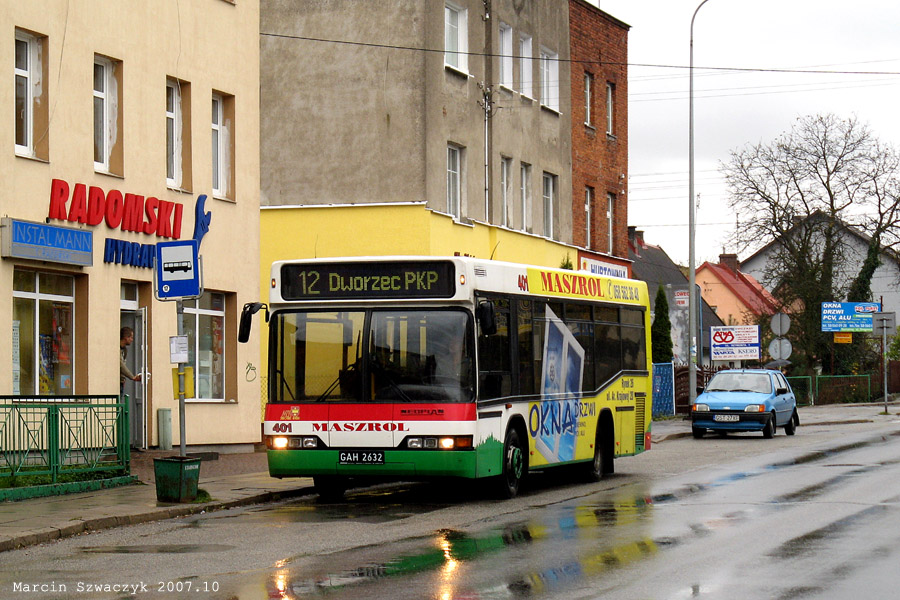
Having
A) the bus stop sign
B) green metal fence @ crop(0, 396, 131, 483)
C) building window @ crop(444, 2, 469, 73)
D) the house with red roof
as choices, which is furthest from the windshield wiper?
the house with red roof

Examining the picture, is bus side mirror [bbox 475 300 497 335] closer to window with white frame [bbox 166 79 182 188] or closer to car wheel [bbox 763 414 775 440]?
window with white frame [bbox 166 79 182 188]

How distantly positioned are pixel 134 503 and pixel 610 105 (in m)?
30.7

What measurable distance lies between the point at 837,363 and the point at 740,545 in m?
60.6

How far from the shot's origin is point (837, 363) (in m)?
69.8

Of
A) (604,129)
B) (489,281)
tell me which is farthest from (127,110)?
(604,129)

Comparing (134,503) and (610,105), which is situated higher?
(610,105)

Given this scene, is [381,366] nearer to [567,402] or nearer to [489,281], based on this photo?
[489,281]

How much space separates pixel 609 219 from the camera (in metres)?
44.0

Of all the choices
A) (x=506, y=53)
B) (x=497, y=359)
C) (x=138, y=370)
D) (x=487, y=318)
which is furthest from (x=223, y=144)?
(x=506, y=53)

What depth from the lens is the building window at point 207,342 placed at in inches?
936

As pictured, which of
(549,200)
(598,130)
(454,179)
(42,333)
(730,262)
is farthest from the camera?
(730,262)

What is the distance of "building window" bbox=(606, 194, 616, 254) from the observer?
4375 centimetres

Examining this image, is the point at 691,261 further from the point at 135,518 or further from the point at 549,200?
the point at 135,518

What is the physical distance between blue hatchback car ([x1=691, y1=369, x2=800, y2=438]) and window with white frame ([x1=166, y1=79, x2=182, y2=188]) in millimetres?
13594
